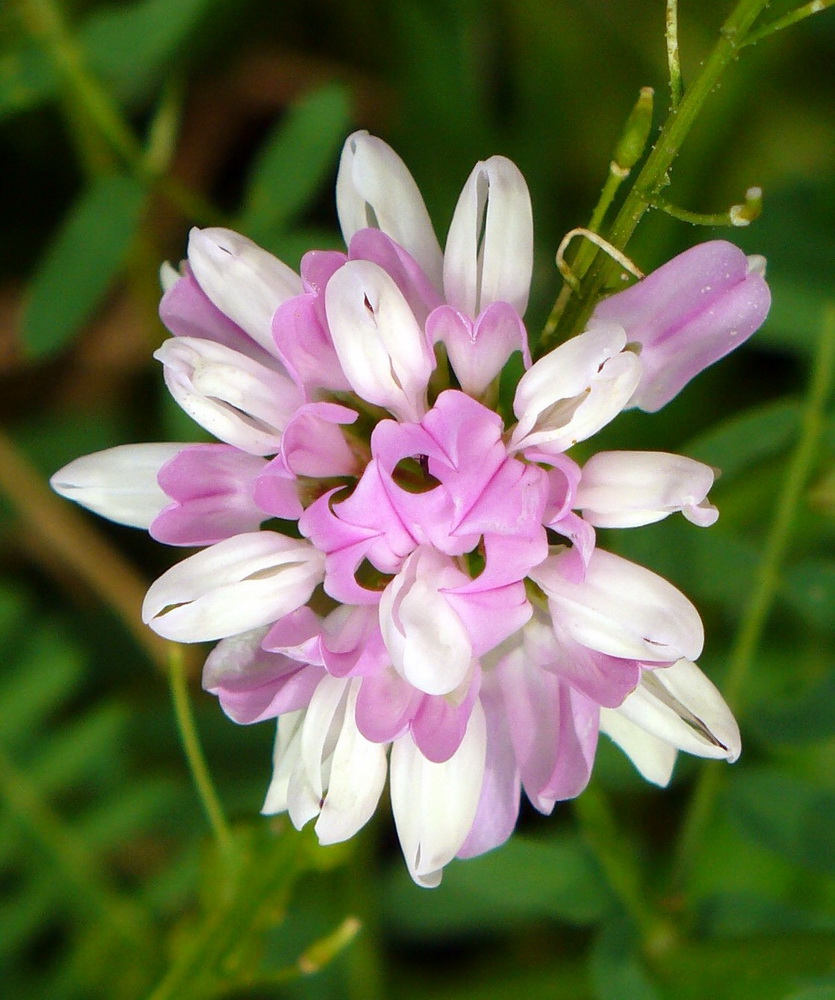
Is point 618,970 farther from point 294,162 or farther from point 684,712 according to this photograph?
point 294,162

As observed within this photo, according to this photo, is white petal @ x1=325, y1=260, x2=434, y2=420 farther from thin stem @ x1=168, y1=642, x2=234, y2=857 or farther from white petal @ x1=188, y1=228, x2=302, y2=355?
thin stem @ x1=168, y1=642, x2=234, y2=857

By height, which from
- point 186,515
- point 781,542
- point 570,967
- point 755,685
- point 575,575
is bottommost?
point 570,967

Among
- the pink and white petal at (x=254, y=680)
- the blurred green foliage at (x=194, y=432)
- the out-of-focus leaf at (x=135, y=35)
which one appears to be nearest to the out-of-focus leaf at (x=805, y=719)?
the blurred green foliage at (x=194, y=432)

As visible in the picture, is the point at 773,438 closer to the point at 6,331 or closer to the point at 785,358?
the point at 785,358

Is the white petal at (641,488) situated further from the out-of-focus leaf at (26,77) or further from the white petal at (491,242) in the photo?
the out-of-focus leaf at (26,77)

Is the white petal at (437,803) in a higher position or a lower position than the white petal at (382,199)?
lower

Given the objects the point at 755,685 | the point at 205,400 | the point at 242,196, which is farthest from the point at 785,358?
the point at 205,400

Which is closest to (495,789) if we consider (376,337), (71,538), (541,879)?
(376,337)
